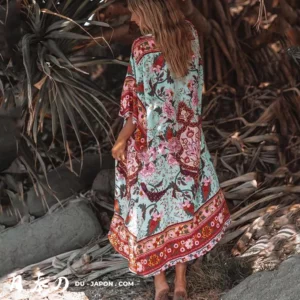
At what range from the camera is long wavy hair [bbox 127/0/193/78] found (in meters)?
3.99

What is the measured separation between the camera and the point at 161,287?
432 centimetres

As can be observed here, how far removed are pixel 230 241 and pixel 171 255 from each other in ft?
2.74

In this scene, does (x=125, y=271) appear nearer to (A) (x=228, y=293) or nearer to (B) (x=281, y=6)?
(A) (x=228, y=293)

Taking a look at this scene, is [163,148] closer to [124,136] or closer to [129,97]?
[124,136]

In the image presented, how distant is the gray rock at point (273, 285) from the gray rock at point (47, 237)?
4.84ft

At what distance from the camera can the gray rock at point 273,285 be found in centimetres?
391

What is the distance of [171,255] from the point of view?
167 inches

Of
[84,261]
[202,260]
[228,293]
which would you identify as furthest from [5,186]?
[228,293]

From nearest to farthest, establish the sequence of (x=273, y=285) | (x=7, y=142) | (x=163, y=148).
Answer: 1. (x=273, y=285)
2. (x=163, y=148)
3. (x=7, y=142)

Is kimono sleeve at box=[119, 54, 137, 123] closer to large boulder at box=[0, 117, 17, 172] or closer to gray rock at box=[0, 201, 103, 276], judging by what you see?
large boulder at box=[0, 117, 17, 172]

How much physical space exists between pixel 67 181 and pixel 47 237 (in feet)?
2.17

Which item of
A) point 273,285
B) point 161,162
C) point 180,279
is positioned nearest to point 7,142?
point 161,162

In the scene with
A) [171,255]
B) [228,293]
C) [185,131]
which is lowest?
[228,293]

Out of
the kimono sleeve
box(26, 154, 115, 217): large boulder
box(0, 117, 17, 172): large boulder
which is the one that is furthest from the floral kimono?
box(26, 154, 115, 217): large boulder
